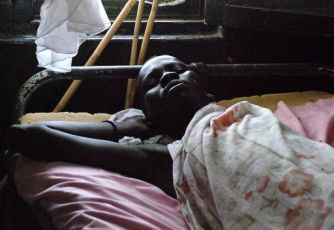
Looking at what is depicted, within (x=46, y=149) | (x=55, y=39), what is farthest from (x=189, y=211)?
(x=55, y=39)

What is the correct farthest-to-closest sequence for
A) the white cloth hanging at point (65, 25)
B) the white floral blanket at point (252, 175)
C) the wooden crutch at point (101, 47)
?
the wooden crutch at point (101, 47)
the white cloth hanging at point (65, 25)
the white floral blanket at point (252, 175)

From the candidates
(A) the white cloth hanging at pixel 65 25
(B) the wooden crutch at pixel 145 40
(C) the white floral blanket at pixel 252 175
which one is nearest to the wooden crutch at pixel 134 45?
(B) the wooden crutch at pixel 145 40

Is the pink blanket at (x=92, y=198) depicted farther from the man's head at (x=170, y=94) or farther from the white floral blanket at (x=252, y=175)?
the man's head at (x=170, y=94)

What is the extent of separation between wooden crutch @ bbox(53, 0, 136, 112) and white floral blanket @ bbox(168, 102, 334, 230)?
697 mm

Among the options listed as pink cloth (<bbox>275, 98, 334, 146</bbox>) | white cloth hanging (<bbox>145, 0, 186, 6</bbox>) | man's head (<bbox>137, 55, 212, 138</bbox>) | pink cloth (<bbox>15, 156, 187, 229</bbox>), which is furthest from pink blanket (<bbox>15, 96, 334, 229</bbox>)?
white cloth hanging (<bbox>145, 0, 186, 6</bbox>)

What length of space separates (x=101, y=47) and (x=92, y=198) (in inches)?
32.8

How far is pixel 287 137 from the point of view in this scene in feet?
3.52

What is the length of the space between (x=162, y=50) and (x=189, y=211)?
0.99 m

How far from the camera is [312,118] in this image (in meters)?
1.50

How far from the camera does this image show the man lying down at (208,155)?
0.92m

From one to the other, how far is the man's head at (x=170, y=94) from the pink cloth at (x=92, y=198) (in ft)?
0.97

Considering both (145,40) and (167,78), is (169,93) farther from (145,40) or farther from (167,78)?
(145,40)

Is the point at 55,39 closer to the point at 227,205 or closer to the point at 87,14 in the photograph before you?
the point at 87,14

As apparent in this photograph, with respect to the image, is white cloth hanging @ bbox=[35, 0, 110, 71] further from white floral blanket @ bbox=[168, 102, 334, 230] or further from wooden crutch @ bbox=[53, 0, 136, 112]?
white floral blanket @ bbox=[168, 102, 334, 230]
